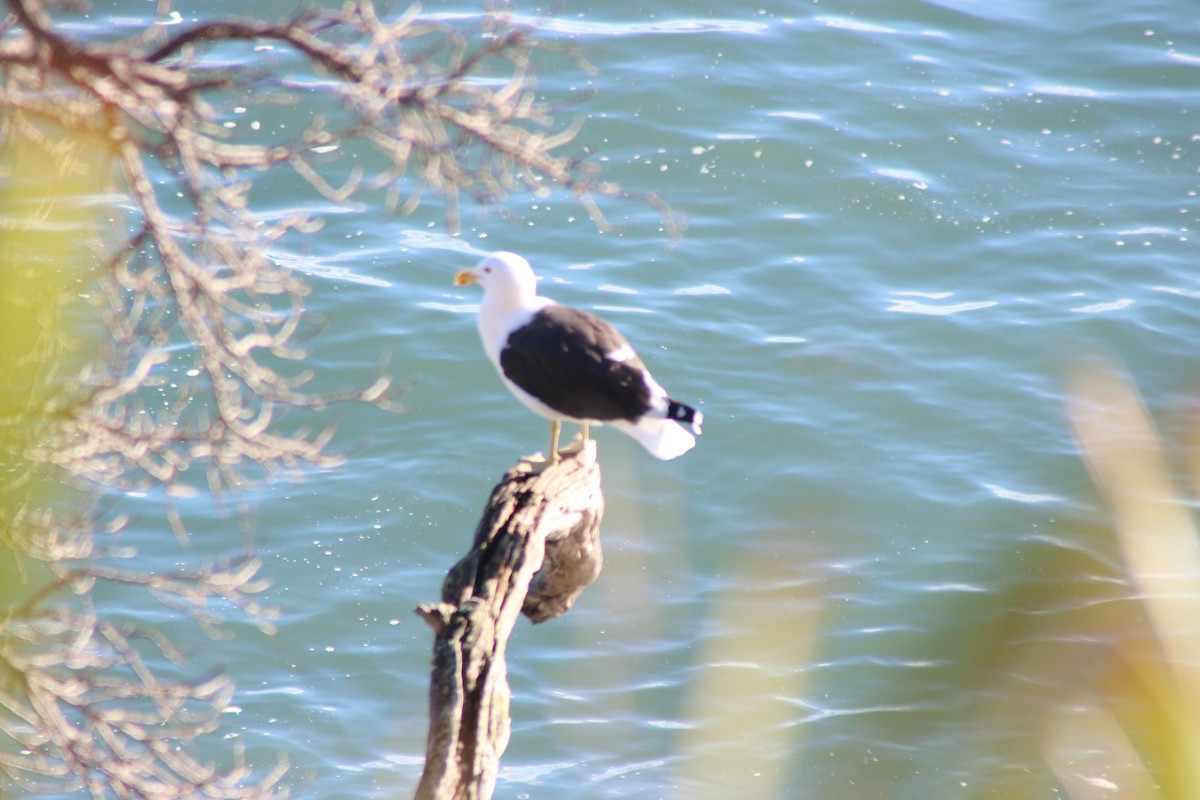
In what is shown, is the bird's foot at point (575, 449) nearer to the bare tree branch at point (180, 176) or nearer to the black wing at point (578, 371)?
the black wing at point (578, 371)

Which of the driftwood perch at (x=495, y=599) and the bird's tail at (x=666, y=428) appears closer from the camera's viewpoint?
the driftwood perch at (x=495, y=599)

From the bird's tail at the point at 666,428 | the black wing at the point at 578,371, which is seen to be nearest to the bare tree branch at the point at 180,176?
the black wing at the point at 578,371

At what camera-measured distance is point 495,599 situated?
12.0ft

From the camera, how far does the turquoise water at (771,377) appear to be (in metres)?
6.75

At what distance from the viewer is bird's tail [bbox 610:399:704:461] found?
4.82 meters

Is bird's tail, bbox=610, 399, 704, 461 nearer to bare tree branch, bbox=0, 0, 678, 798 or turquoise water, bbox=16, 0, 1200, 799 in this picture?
bare tree branch, bbox=0, 0, 678, 798

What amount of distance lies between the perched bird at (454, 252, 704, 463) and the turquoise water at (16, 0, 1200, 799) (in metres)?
1.39

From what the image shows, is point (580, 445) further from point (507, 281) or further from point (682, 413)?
point (507, 281)

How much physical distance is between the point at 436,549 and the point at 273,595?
38.1 inches

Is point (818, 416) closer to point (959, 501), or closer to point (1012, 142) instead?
point (959, 501)

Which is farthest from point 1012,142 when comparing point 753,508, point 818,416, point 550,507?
point 550,507

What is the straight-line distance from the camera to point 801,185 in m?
10.9

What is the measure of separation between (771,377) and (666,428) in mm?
4345

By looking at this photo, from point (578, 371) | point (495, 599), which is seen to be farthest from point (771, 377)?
point (495, 599)
